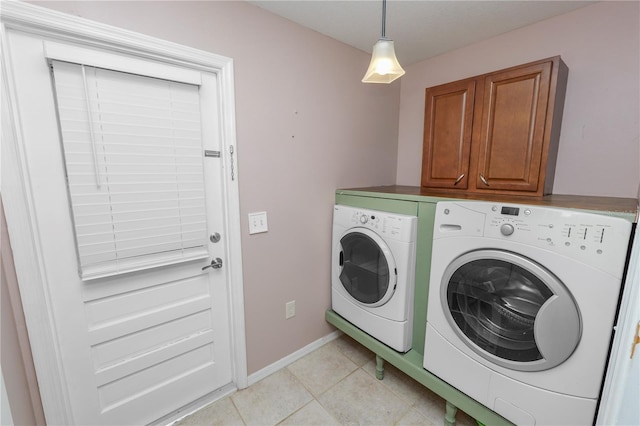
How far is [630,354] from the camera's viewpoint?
0.48 m

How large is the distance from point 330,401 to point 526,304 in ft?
4.06

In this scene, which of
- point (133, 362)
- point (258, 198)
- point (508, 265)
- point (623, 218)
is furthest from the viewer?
point (258, 198)

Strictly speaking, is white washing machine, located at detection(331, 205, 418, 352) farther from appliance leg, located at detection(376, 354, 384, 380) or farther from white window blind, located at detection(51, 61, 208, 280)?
white window blind, located at detection(51, 61, 208, 280)

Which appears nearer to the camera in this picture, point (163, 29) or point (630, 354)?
point (630, 354)

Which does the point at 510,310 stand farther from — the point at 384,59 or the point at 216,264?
the point at 216,264

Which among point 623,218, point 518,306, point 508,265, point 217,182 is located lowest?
point 518,306

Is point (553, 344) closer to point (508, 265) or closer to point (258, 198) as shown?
point (508, 265)

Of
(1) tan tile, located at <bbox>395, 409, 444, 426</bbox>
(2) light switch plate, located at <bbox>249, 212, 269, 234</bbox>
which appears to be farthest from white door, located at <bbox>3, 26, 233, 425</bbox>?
(1) tan tile, located at <bbox>395, 409, 444, 426</bbox>

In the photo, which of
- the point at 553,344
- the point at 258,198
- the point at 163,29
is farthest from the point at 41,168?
the point at 553,344

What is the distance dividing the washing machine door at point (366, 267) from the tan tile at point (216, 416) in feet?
3.27

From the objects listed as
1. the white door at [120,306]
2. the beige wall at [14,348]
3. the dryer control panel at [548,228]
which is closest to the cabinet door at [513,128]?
the dryer control panel at [548,228]

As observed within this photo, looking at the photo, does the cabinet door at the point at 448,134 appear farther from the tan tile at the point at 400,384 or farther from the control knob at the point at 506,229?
the tan tile at the point at 400,384

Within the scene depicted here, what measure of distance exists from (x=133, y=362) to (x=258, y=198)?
3.56 ft

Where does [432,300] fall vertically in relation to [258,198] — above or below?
below
